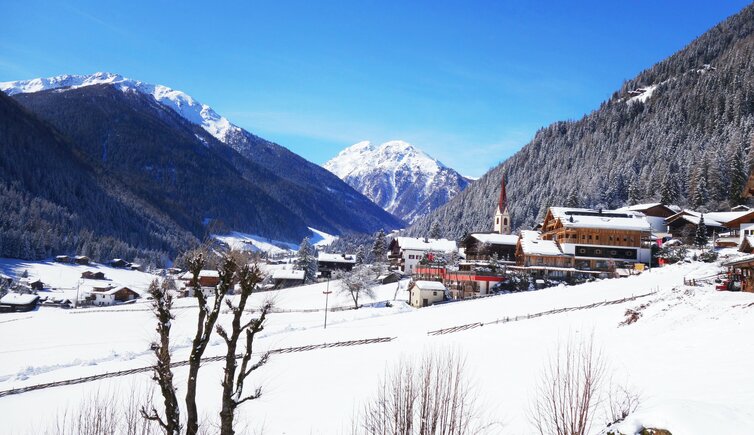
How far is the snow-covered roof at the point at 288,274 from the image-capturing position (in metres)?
103

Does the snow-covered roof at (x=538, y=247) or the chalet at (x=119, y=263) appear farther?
the chalet at (x=119, y=263)

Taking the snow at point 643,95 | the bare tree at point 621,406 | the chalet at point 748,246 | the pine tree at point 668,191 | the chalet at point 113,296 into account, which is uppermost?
the snow at point 643,95

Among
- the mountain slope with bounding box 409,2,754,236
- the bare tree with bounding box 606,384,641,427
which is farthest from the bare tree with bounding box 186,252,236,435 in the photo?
the mountain slope with bounding box 409,2,754,236

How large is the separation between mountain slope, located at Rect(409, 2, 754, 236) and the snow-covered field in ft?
220

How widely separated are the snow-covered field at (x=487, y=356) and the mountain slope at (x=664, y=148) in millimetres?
66983

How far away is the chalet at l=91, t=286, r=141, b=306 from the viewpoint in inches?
3971

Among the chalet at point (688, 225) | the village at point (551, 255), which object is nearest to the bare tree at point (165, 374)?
the village at point (551, 255)

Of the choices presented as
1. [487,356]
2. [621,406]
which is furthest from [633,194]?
[621,406]

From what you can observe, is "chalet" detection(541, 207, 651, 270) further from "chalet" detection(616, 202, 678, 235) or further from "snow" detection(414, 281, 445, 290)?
"chalet" detection(616, 202, 678, 235)

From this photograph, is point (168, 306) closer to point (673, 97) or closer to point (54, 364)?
point (54, 364)

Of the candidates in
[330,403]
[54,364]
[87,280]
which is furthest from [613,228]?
[87,280]

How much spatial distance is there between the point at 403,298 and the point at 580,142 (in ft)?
472

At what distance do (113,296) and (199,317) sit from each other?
105 meters

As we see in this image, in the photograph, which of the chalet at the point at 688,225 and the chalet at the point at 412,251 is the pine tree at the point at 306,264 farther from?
the chalet at the point at 688,225
